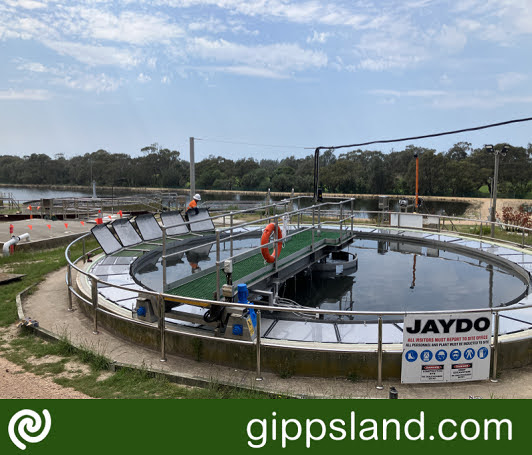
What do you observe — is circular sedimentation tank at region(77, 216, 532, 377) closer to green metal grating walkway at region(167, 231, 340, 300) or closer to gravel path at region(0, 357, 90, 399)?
green metal grating walkway at region(167, 231, 340, 300)

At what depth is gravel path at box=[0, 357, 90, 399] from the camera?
16.5ft

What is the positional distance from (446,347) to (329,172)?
78.0m

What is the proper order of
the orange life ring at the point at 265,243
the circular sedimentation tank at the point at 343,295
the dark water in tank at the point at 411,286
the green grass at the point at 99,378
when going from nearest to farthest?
1. the green grass at the point at 99,378
2. the circular sedimentation tank at the point at 343,295
3. the orange life ring at the point at 265,243
4. the dark water in tank at the point at 411,286

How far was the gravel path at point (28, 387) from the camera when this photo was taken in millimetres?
5043

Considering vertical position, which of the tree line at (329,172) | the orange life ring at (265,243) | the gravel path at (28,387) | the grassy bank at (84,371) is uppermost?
the tree line at (329,172)

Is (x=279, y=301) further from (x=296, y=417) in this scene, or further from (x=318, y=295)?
(x=296, y=417)

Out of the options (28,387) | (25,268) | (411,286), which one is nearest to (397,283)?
(411,286)

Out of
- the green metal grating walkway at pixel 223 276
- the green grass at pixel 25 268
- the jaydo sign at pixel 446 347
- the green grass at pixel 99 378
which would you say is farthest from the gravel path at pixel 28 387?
the jaydo sign at pixel 446 347

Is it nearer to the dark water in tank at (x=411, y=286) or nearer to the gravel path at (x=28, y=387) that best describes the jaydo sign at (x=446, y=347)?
the dark water in tank at (x=411, y=286)

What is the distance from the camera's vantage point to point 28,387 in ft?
17.2

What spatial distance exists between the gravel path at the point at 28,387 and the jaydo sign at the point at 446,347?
371cm

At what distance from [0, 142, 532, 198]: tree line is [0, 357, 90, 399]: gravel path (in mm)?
56733

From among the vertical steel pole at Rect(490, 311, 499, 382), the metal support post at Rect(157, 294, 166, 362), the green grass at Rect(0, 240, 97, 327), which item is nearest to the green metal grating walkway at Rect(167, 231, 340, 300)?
the metal support post at Rect(157, 294, 166, 362)

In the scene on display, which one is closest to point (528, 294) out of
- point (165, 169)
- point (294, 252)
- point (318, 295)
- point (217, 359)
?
point (318, 295)
